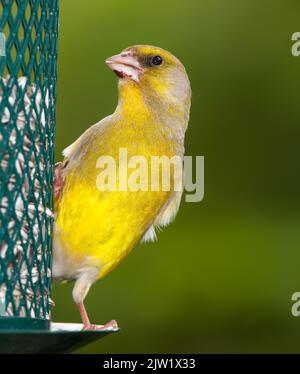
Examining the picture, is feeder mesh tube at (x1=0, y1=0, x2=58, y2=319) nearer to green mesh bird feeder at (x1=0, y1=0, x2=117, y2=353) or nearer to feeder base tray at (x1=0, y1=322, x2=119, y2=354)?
green mesh bird feeder at (x1=0, y1=0, x2=117, y2=353)

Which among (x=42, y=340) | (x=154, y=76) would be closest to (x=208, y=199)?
(x=154, y=76)

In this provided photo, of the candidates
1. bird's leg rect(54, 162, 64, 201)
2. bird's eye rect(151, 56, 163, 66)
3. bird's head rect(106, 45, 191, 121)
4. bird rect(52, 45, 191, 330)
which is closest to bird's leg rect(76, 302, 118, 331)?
bird rect(52, 45, 191, 330)

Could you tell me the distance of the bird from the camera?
5.62 meters

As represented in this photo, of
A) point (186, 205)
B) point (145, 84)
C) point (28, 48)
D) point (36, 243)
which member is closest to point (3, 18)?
point (28, 48)

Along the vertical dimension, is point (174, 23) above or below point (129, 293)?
above

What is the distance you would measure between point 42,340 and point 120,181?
1446 millimetres

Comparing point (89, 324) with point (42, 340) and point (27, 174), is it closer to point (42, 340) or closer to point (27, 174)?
point (27, 174)

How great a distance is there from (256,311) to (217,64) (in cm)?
145

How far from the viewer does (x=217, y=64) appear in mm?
7027

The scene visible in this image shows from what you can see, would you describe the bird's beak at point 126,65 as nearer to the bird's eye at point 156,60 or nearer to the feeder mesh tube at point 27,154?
the bird's eye at point 156,60

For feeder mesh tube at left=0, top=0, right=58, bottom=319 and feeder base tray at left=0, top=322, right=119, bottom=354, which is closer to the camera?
feeder base tray at left=0, top=322, right=119, bottom=354

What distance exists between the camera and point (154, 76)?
6.04 meters
